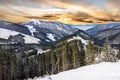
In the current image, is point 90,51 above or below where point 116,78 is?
below

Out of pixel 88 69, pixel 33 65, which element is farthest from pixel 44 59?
pixel 88 69

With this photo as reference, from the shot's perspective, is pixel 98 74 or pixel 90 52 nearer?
pixel 98 74

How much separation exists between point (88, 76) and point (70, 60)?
96353 mm

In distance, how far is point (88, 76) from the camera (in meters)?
19.8

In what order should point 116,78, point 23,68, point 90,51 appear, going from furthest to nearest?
point 23,68 < point 90,51 < point 116,78

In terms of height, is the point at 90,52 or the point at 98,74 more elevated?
the point at 98,74

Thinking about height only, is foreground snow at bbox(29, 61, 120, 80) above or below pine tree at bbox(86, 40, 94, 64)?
above

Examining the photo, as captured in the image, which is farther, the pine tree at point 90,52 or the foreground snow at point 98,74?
the pine tree at point 90,52

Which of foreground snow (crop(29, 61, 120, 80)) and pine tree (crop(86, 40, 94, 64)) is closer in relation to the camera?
foreground snow (crop(29, 61, 120, 80))

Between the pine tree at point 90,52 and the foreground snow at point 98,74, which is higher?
the foreground snow at point 98,74

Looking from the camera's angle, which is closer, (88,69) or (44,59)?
(88,69)

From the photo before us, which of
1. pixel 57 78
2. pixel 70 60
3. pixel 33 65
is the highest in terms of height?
pixel 57 78

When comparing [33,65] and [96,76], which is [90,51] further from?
[96,76]

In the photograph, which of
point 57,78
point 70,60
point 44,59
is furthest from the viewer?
point 44,59
